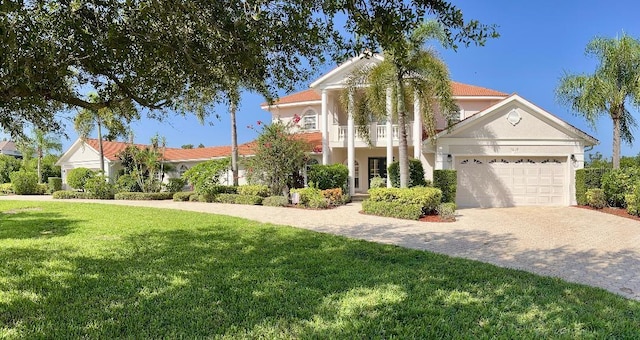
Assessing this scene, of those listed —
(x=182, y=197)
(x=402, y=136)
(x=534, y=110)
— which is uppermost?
(x=534, y=110)

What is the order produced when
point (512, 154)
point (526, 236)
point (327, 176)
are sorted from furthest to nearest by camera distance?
point (327, 176) → point (512, 154) → point (526, 236)

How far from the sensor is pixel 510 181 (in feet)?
58.6

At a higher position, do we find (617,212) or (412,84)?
(412,84)

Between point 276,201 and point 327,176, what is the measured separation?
3020mm

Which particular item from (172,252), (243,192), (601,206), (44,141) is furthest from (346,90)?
(44,141)

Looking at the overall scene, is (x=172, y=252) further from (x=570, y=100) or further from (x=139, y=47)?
(x=570, y=100)

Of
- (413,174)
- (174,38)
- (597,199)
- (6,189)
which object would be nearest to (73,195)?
(6,189)

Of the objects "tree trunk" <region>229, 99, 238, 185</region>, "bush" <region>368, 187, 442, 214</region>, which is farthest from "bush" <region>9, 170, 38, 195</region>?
"bush" <region>368, 187, 442, 214</region>

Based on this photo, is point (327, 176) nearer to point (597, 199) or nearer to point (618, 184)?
point (597, 199)

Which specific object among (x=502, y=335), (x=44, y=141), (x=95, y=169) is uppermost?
(x=44, y=141)

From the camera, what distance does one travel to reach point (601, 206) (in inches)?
627

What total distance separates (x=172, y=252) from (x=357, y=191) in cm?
1707

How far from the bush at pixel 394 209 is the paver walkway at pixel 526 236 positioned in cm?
53

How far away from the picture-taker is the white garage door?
1777 cm
